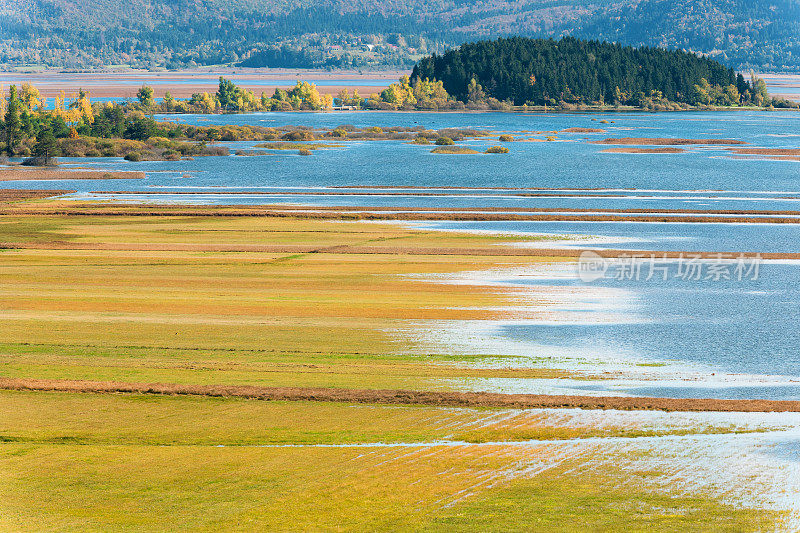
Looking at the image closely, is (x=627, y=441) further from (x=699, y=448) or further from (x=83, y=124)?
(x=83, y=124)

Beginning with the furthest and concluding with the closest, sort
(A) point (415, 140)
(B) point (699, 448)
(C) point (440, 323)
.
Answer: (A) point (415, 140), (C) point (440, 323), (B) point (699, 448)

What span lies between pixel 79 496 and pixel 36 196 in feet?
252

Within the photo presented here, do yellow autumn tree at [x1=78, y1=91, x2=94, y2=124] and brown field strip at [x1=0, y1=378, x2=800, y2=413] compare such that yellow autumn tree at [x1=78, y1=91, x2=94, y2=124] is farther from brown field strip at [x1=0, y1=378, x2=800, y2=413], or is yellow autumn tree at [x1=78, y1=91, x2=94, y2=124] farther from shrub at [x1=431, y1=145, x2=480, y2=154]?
brown field strip at [x1=0, y1=378, x2=800, y2=413]

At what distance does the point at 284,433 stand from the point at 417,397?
15.9 ft

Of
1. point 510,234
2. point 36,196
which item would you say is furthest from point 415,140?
point 510,234

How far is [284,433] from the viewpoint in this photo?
27.2 metres

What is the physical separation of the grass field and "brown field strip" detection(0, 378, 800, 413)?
→ 2.08ft

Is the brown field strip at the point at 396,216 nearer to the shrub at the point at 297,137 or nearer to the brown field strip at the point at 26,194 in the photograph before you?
the brown field strip at the point at 26,194

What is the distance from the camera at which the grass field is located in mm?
21547

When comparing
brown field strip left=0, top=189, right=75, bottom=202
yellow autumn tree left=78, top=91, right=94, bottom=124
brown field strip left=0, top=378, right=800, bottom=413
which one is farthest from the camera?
yellow autumn tree left=78, top=91, right=94, bottom=124

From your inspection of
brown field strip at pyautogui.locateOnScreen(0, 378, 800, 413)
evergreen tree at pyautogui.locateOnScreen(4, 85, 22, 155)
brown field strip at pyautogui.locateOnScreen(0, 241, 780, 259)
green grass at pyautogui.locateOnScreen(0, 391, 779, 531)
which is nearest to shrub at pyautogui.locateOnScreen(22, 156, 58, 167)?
evergreen tree at pyautogui.locateOnScreen(4, 85, 22, 155)

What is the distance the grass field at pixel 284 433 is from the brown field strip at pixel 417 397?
0.63 meters

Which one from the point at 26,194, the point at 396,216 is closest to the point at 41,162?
the point at 26,194

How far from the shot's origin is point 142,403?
97.2 ft
